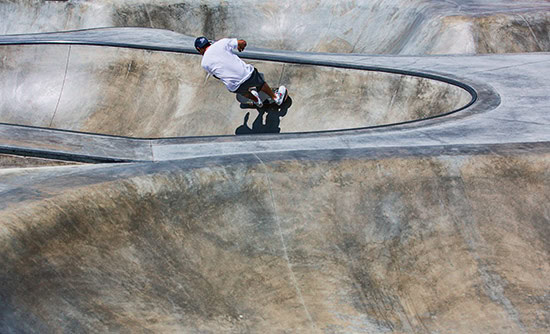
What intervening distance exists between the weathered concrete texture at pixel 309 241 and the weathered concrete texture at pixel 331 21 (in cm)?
846

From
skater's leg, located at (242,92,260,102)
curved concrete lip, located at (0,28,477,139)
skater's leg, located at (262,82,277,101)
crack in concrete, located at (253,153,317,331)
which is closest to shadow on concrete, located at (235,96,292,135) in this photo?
curved concrete lip, located at (0,28,477,139)

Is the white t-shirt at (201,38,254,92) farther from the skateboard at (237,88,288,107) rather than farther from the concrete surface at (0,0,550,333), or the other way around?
the concrete surface at (0,0,550,333)

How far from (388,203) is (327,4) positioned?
13.5 m

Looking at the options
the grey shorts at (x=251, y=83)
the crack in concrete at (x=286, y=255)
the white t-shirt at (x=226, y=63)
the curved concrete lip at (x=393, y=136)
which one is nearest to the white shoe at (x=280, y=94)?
the grey shorts at (x=251, y=83)

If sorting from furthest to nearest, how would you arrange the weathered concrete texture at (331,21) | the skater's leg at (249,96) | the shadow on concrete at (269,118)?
the weathered concrete texture at (331,21), the shadow on concrete at (269,118), the skater's leg at (249,96)

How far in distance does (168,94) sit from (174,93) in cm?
15

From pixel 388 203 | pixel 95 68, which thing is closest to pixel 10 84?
pixel 95 68

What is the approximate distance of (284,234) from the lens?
A: 6113mm

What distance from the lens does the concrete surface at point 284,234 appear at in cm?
515

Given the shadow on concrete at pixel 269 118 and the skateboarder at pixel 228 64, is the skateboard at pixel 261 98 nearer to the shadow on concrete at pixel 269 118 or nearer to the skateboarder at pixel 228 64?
the shadow on concrete at pixel 269 118

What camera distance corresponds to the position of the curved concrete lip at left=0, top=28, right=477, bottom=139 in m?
10.6

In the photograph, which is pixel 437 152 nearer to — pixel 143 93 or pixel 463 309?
pixel 463 309

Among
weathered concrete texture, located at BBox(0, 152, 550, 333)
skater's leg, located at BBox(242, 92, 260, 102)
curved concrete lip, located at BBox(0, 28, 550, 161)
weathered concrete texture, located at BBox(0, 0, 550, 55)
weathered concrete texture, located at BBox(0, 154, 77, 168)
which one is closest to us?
weathered concrete texture, located at BBox(0, 152, 550, 333)

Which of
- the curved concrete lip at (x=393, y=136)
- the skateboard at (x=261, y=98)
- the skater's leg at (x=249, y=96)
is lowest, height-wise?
the skateboard at (x=261, y=98)
